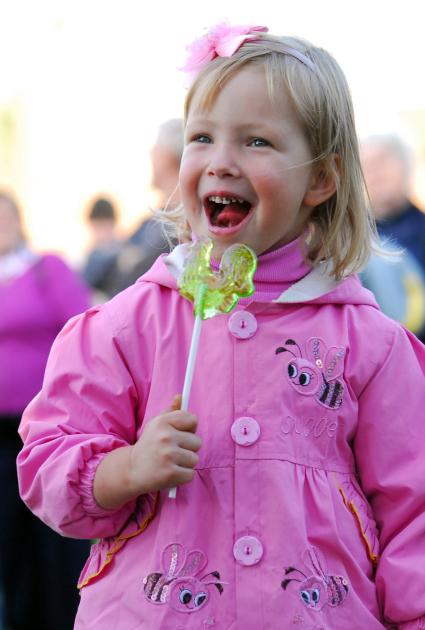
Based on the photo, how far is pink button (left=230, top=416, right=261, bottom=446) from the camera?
2205 mm

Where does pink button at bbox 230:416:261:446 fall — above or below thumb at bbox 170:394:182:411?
below

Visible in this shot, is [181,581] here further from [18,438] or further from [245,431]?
[18,438]

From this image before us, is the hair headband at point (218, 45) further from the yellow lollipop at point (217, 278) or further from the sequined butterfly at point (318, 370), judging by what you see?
the sequined butterfly at point (318, 370)

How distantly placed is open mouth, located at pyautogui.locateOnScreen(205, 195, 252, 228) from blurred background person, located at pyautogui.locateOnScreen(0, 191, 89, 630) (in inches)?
130

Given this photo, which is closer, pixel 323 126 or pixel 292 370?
pixel 292 370

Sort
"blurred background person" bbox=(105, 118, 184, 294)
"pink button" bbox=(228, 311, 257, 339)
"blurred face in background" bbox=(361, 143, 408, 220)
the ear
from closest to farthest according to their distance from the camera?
"pink button" bbox=(228, 311, 257, 339)
the ear
"blurred background person" bbox=(105, 118, 184, 294)
"blurred face in background" bbox=(361, 143, 408, 220)

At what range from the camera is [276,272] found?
7.86 ft

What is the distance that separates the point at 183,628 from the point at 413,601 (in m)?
0.49

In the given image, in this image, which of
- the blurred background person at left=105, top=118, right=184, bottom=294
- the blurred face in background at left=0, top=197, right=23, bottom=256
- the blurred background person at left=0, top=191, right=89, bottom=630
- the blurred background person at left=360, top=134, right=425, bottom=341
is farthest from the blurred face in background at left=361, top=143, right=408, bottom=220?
the blurred face in background at left=0, top=197, right=23, bottom=256

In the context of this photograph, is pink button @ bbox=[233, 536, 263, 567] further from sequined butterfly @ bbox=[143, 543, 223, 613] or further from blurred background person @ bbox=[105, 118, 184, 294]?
blurred background person @ bbox=[105, 118, 184, 294]

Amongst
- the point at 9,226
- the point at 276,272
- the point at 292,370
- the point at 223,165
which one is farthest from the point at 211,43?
the point at 9,226

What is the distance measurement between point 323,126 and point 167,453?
819mm

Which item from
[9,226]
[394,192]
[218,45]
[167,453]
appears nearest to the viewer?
[167,453]

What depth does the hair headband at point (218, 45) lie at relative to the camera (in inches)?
93.6
